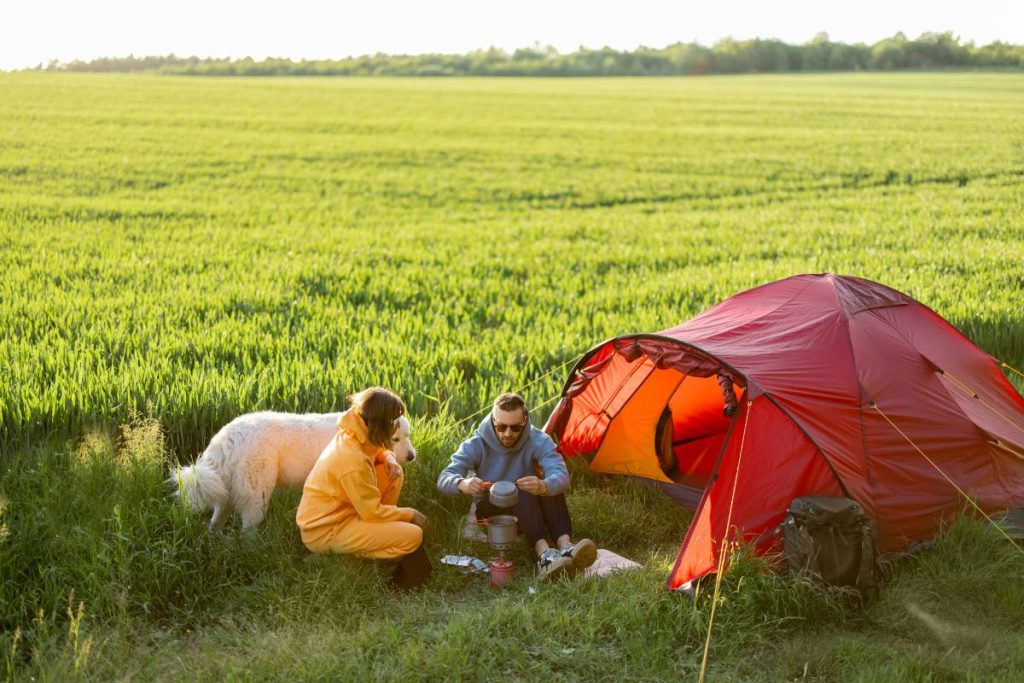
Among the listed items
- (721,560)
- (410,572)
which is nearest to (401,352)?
(410,572)

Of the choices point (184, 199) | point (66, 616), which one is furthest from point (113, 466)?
point (184, 199)

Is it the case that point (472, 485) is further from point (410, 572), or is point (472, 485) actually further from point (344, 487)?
point (344, 487)

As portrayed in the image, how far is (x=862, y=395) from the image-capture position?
628 centimetres

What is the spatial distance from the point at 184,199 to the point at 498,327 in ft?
42.4

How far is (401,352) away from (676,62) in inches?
3962

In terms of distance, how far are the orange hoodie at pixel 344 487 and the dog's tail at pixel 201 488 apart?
0.50 metres

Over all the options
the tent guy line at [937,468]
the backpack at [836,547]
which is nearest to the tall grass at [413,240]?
the tent guy line at [937,468]

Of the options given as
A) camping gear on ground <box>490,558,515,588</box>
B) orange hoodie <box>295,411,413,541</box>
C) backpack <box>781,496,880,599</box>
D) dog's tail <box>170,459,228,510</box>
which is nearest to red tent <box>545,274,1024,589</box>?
backpack <box>781,496,880,599</box>

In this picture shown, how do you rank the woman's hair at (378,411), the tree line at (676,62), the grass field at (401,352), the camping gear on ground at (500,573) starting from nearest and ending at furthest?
the grass field at (401,352), the woman's hair at (378,411), the camping gear on ground at (500,573), the tree line at (676,62)

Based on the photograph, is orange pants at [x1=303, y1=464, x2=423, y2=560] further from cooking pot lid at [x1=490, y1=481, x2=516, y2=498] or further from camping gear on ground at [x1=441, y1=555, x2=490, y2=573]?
cooking pot lid at [x1=490, y1=481, x2=516, y2=498]

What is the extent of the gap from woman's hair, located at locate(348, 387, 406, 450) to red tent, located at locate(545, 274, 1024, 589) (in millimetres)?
1819

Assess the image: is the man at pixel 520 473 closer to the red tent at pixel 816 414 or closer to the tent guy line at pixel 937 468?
the red tent at pixel 816 414

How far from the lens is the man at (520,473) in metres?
6.18

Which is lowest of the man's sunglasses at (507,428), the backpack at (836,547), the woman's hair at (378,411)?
the backpack at (836,547)
